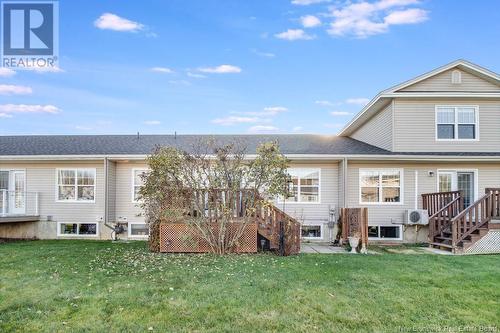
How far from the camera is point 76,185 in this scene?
13273 mm

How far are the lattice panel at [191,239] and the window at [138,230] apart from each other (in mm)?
4103

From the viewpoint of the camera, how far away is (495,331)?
4.21m

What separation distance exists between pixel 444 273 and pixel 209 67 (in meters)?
16.8

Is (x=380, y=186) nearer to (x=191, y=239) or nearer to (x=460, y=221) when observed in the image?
(x=460, y=221)

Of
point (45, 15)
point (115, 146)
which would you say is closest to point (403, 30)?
point (115, 146)

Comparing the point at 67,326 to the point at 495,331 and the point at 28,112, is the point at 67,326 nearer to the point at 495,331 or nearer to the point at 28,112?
the point at 495,331

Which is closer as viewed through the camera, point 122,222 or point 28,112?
point 122,222

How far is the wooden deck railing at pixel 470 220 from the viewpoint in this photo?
10.1 metres

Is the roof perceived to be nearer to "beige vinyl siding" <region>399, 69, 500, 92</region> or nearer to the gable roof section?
the gable roof section

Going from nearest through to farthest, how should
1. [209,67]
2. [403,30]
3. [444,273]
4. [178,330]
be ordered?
[178,330] → [444,273] → [403,30] → [209,67]

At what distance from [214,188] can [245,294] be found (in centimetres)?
408

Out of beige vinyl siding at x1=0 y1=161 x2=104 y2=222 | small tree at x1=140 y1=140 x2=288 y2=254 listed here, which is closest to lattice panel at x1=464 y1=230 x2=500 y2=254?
small tree at x1=140 y1=140 x2=288 y2=254

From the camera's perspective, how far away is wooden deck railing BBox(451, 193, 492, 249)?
396 inches

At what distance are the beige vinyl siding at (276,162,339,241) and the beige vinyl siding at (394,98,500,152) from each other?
2.49 m
